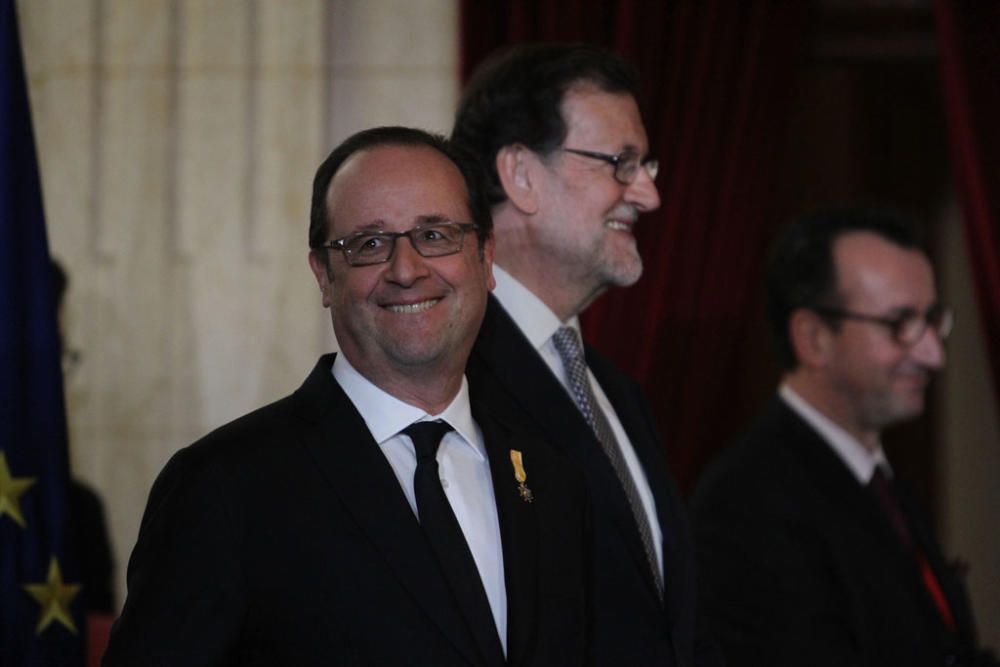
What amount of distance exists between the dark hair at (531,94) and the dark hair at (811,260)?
36.0 inches

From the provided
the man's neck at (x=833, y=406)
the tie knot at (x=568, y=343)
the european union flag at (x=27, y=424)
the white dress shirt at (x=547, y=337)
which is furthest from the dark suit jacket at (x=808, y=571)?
the european union flag at (x=27, y=424)

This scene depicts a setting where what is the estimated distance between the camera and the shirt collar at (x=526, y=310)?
2.59 metres

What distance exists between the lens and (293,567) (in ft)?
5.92

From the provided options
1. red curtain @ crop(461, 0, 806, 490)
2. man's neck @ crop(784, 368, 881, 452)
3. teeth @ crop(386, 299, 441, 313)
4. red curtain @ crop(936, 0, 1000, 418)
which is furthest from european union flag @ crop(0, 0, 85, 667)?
red curtain @ crop(936, 0, 1000, 418)

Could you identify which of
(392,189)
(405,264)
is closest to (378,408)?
(405,264)

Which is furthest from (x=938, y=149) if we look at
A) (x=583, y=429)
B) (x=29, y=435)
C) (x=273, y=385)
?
(x=29, y=435)

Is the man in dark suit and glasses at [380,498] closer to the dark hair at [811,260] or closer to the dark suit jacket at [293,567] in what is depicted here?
the dark suit jacket at [293,567]

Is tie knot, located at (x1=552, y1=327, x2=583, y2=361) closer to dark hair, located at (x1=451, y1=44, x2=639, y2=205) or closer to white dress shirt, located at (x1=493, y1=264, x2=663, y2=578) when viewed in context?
white dress shirt, located at (x1=493, y1=264, x2=663, y2=578)

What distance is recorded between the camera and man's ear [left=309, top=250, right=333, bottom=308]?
204cm

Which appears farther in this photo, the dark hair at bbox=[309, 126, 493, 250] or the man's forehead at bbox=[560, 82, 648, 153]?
the man's forehead at bbox=[560, 82, 648, 153]

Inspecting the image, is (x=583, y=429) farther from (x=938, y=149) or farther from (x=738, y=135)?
(x=938, y=149)

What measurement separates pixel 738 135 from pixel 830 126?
1.96 m

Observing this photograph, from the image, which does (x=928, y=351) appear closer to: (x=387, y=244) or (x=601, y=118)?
(x=601, y=118)

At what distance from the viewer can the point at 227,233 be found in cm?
432
